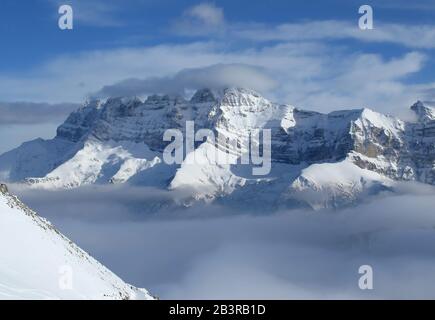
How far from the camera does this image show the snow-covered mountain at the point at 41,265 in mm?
65375

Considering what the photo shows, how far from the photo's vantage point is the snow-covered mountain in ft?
214

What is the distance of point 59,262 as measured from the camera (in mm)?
80062

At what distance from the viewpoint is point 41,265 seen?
74.6m
